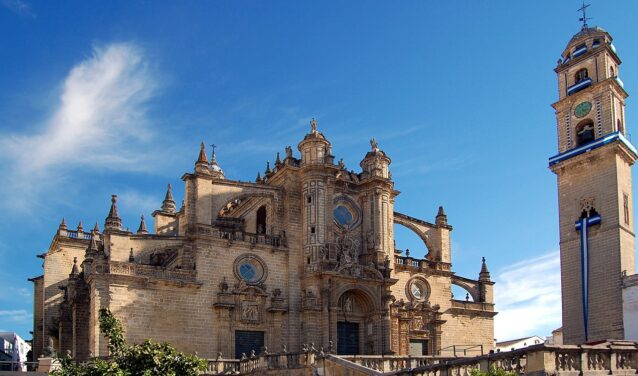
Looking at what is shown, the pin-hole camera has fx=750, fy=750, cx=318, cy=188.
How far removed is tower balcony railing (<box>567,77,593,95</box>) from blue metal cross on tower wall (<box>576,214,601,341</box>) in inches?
291

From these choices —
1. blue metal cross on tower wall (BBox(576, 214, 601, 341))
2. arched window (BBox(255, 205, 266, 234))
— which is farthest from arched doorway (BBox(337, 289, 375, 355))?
blue metal cross on tower wall (BBox(576, 214, 601, 341))

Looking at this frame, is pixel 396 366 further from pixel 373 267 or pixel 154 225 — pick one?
pixel 154 225

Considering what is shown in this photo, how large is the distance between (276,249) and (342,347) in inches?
251

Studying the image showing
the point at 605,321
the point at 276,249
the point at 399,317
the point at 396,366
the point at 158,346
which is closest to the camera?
the point at 158,346

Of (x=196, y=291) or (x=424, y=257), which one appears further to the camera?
(x=424, y=257)

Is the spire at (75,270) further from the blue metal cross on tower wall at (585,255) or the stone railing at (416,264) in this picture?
the blue metal cross on tower wall at (585,255)

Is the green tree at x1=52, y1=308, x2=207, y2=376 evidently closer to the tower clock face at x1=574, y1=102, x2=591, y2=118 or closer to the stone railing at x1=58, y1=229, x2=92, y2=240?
the tower clock face at x1=574, y1=102, x2=591, y2=118

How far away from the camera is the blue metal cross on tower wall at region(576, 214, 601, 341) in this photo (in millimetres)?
36500

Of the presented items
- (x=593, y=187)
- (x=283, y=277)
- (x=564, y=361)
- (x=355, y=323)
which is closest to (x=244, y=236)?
(x=283, y=277)

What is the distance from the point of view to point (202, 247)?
36.8 m

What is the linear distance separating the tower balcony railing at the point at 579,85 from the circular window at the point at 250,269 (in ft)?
63.1

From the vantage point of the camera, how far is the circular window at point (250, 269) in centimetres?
3800

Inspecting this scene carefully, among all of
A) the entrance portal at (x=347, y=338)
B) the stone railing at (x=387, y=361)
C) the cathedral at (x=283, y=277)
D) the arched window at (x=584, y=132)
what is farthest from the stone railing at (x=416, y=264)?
the stone railing at (x=387, y=361)

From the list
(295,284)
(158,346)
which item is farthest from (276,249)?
(158,346)
